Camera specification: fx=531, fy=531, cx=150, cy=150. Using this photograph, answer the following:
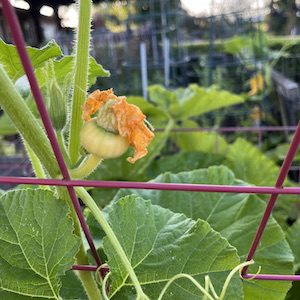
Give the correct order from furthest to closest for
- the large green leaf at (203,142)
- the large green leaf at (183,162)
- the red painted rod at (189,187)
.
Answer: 1. the large green leaf at (203,142)
2. the large green leaf at (183,162)
3. the red painted rod at (189,187)

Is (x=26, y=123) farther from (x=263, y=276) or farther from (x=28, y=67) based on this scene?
(x=263, y=276)

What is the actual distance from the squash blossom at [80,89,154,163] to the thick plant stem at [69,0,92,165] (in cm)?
6

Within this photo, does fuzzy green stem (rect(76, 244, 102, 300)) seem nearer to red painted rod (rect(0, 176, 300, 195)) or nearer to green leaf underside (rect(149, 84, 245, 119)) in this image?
red painted rod (rect(0, 176, 300, 195))

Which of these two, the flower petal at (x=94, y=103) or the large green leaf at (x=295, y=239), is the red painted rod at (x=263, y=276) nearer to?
the flower petal at (x=94, y=103)

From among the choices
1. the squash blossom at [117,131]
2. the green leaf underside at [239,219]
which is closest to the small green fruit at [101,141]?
the squash blossom at [117,131]

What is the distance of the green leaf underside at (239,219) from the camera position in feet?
2.27

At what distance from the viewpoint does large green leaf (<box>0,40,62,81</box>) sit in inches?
23.6

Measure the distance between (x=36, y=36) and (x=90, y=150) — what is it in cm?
774

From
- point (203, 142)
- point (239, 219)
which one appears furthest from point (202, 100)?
point (239, 219)

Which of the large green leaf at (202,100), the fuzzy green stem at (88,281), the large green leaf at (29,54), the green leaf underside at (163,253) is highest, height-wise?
the large green leaf at (29,54)

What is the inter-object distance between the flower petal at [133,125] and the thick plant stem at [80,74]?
2.9 inches

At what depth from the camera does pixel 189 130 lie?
1717 millimetres

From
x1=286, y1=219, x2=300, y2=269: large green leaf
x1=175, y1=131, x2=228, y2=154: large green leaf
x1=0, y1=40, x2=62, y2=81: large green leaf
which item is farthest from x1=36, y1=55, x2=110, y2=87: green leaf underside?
x1=175, y1=131, x2=228, y2=154: large green leaf

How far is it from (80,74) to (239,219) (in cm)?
35
